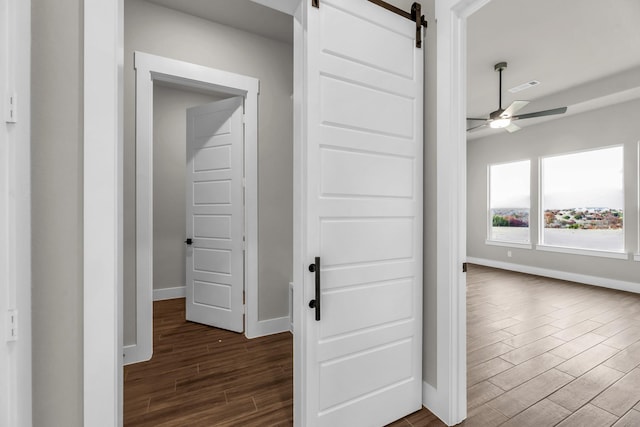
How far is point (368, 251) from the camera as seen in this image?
65.1 inches

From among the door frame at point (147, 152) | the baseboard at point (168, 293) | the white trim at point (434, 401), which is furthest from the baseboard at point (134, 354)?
the white trim at point (434, 401)

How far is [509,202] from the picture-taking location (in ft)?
20.7

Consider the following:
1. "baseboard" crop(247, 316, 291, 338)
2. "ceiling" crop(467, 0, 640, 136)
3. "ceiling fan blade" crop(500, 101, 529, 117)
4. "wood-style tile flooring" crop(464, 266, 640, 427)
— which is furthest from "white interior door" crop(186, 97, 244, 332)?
"ceiling fan blade" crop(500, 101, 529, 117)

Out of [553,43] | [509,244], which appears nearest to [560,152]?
[509,244]

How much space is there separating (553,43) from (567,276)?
4.06 metres

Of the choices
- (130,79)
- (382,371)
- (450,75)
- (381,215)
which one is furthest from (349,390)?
(130,79)

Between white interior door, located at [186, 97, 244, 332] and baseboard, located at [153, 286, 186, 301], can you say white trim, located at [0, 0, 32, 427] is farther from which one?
baseboard, located at [153, 286, 186, 301]

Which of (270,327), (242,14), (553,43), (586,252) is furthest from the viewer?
(586,252)

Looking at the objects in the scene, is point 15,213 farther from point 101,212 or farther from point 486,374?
point 486,374

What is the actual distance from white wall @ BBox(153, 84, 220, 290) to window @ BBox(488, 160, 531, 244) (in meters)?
6.33

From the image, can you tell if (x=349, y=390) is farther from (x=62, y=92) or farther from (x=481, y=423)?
(x=62, y=92)

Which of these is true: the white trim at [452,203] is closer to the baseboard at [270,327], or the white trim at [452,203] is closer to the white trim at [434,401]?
the white trim at [434,401]

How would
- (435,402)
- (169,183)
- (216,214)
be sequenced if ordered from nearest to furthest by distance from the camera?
(435,402)
(216,214)
(169,183)

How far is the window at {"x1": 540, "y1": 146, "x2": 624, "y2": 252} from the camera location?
475cm
